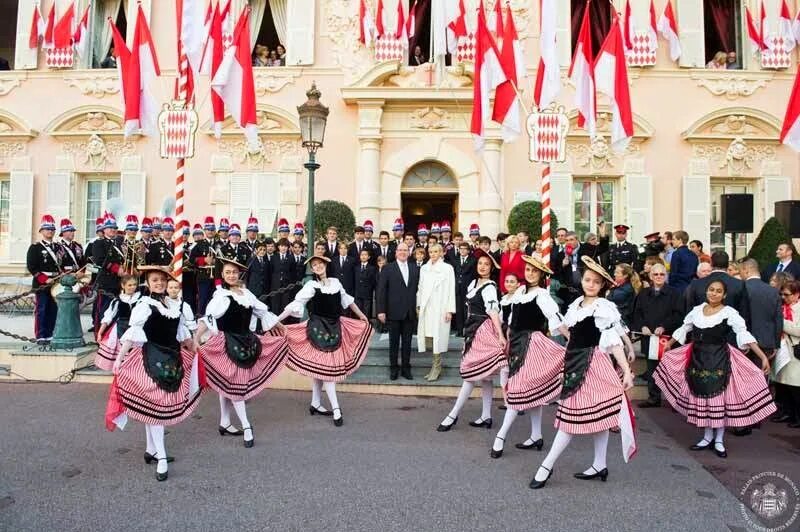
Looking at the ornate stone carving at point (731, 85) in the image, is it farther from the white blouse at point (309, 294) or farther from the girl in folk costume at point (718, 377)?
the white blouse at point (309, 294)

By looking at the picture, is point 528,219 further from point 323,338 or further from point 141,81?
point 141,81

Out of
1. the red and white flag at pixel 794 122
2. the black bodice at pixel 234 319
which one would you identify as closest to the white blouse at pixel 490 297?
the black bodice at pixel 234 319

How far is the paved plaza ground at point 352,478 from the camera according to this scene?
3.80 meters

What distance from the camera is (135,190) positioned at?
569 inches

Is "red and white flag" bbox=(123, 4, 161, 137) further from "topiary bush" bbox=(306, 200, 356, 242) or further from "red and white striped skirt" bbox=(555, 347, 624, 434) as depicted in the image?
"red and white striped skirt" bbox=(555, 347, 624, 434)

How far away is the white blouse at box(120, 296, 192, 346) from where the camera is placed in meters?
4.52

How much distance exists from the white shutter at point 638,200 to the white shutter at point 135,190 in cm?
1260

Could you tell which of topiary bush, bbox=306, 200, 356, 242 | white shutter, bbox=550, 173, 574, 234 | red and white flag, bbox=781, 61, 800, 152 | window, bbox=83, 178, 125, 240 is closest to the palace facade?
white shutter, bbox=550, 173, 574, 234

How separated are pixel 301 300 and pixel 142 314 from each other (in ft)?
6.09

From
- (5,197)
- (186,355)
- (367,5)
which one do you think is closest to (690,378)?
(186,355)

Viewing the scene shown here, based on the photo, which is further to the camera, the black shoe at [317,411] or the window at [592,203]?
the window at [592,203]

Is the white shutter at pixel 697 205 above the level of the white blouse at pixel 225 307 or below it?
above

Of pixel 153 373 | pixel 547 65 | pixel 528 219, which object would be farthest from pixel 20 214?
pixel 547 65

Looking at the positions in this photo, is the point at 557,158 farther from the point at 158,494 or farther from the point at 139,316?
the point at 158,494
